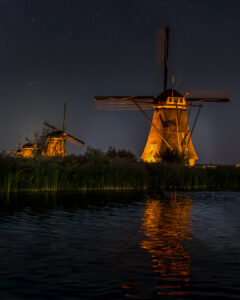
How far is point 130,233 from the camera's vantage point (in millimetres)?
8797

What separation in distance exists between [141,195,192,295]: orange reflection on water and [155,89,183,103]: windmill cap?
26456mm

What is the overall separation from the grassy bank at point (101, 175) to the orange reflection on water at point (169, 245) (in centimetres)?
677

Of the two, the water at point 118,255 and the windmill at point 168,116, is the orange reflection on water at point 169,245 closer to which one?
the water at point 118,255

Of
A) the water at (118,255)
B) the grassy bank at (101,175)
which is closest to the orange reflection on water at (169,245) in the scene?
the water at (118,255)

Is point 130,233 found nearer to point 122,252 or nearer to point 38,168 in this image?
point 122,252

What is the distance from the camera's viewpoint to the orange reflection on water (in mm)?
5113

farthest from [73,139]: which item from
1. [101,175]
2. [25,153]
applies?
[101,175]

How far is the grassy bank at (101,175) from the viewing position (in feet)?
60.0

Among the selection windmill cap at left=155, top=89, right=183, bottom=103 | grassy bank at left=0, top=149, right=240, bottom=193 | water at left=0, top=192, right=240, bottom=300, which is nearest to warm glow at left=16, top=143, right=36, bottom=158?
grassy bank at left=0, top=149, right=240, bottom=193

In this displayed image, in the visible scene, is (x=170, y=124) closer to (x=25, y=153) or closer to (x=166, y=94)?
(x=166, y=94)

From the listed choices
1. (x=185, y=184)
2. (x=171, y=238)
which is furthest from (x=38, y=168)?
(x=171, y=238)

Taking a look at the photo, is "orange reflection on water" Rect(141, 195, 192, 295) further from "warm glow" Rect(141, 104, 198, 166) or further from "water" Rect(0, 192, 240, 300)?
"warm glow" Rect(141, 104, 198, 166)

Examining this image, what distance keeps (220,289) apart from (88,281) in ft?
5.16

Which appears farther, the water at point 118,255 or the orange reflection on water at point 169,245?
the orange reflection on water at point 169,245
